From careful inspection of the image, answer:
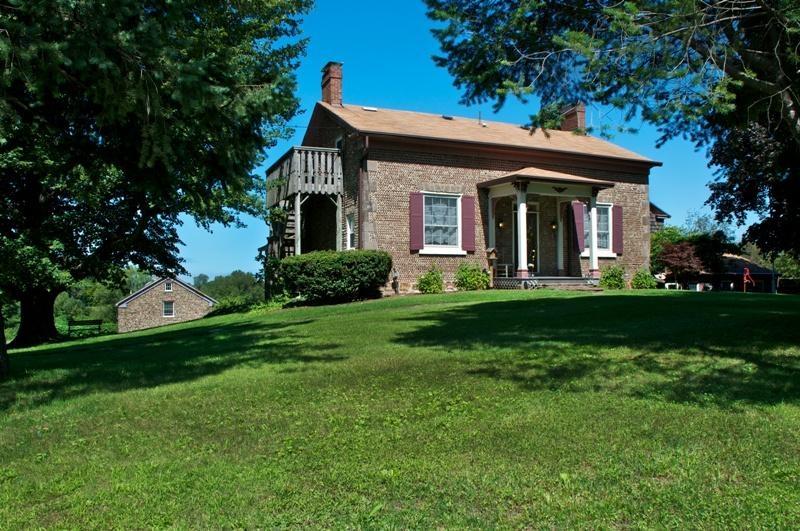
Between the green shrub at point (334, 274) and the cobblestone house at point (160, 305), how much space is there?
5049cm

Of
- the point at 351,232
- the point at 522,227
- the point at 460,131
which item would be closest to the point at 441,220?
the point at 522,227

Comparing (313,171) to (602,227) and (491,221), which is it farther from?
(602,227)

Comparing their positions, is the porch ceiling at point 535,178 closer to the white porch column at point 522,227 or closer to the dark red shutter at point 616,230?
the white porch column at point 522,227

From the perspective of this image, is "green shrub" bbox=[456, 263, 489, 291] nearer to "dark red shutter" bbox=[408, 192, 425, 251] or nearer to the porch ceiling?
"dark red shutter" bbox=[408, 192, 425, 251]

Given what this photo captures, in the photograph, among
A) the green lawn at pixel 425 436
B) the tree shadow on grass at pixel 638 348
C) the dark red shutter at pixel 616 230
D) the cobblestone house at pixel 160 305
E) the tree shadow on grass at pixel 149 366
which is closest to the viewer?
the green lawn at pixel 425 436

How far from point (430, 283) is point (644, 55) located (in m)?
13.1

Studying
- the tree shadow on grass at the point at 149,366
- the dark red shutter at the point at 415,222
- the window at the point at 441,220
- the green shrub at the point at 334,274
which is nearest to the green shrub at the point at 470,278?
the window at the point at 441,220

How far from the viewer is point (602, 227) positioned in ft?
77.5

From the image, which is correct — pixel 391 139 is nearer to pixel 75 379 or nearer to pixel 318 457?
pixel 75 379

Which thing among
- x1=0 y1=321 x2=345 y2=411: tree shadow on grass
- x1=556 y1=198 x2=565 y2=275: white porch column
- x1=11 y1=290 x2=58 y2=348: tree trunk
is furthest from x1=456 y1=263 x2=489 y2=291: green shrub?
x1=11 y1=290 x2=58 y2=348: tree trunk

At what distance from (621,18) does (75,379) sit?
7.37 meters

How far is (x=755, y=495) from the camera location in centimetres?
358

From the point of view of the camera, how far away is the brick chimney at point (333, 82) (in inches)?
936

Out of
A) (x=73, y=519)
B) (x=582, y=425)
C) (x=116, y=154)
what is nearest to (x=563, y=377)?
(x=582, y=425)
